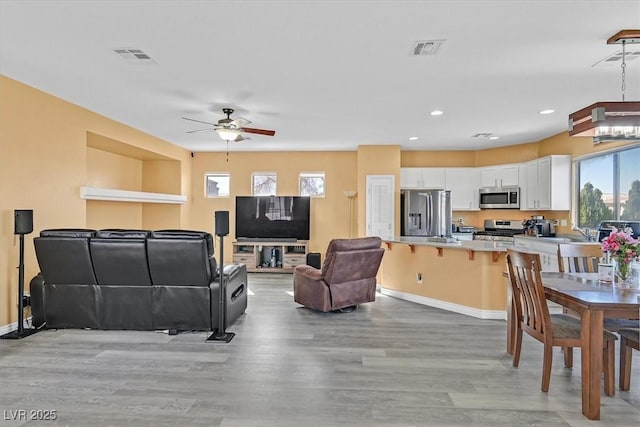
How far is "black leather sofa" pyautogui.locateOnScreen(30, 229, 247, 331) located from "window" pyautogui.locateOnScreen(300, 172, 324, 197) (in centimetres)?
447

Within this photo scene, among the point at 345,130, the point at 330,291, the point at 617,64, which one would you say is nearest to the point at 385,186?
the point at 345,130

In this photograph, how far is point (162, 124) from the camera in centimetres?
574

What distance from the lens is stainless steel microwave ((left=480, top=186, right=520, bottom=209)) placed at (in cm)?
698

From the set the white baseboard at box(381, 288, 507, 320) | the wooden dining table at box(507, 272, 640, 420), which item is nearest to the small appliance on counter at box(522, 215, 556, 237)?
the white baseboard at box(381, 288, 507, 320)

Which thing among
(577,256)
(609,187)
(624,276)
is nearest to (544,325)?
(624,276)

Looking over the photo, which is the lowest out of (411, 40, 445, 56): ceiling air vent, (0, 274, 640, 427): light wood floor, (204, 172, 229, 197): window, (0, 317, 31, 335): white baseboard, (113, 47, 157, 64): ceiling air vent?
(0, 274, 640, 427): light wood floor

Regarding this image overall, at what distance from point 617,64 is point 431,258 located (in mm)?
3036

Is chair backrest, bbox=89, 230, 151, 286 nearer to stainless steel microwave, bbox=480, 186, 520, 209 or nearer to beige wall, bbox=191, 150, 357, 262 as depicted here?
beige wall, bbox=191, 150, 357, 262

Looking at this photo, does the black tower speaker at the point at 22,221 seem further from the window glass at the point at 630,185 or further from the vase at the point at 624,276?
the window glass at the point at 630,185

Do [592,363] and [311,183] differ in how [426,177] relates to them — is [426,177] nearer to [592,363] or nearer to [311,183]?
[311,183]

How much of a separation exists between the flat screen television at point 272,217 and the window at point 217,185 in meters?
0.55

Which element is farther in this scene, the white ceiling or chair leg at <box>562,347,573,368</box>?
chair leg at <box>562,347,573,368</box>

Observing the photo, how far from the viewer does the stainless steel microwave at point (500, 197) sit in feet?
22.9

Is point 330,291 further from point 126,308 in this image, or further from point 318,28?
point 318,28
